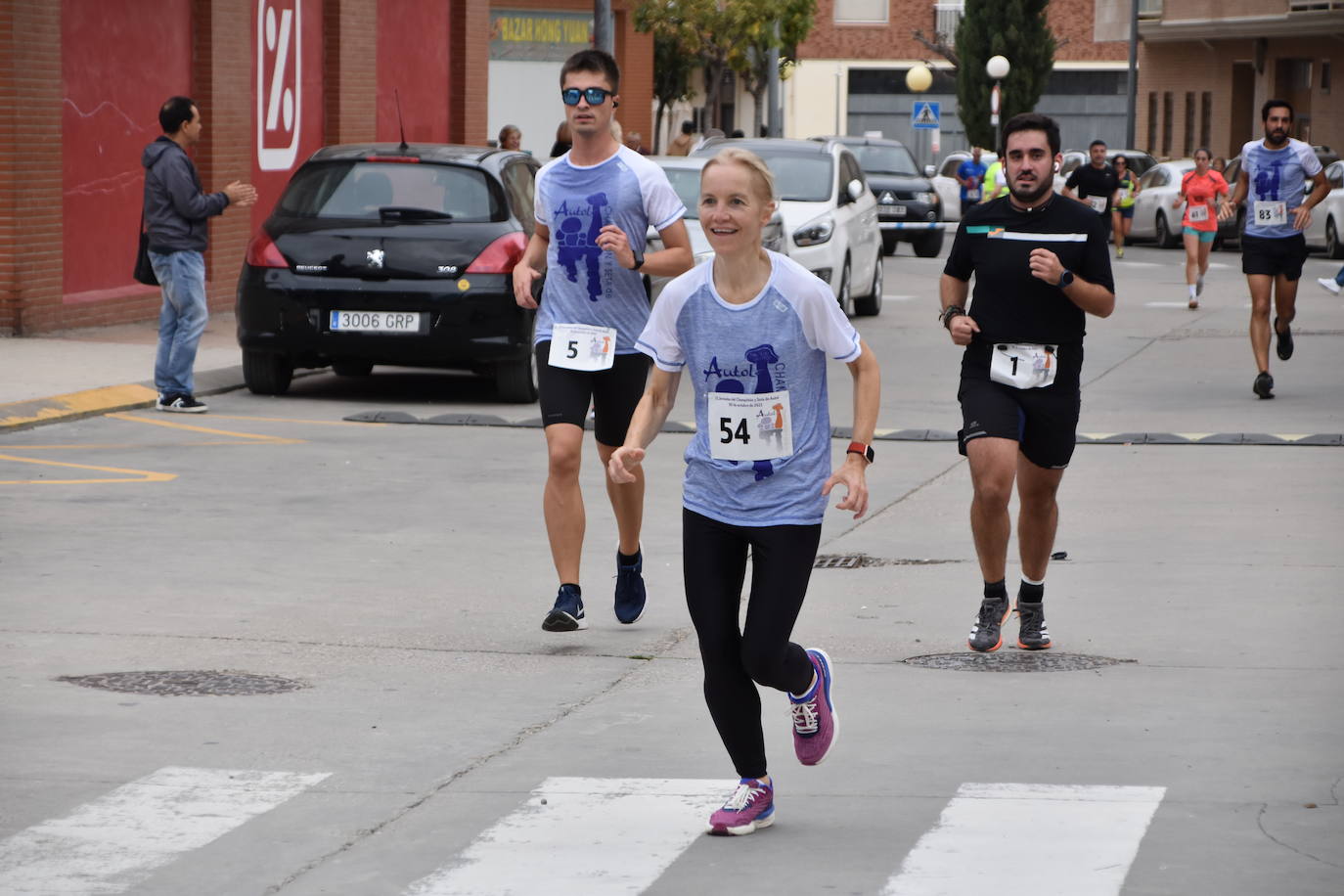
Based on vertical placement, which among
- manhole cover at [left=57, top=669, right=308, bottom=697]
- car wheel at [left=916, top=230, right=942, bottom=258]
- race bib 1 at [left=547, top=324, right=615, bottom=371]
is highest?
race bib 1 at [left=547, top=324, right=615, bottom=371]

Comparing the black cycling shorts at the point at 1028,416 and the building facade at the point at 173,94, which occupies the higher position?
the building facade at the point at 173,94

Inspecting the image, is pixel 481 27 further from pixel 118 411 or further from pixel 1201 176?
pixel 118 411

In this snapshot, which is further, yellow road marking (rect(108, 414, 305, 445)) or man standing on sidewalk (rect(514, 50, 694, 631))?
yellow road marking (rect(108, 414, 305, 445))

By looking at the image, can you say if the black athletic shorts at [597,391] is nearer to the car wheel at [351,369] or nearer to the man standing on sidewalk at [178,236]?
the man standing on sidewalk at [178,236]

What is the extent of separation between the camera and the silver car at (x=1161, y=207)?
131ft

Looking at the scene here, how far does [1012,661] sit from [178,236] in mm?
8242

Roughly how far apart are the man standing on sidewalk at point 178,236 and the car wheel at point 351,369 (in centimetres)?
129

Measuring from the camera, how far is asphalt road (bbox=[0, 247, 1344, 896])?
17.8ft

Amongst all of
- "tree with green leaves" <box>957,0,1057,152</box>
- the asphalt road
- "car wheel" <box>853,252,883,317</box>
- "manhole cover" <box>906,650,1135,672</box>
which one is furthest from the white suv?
"tree with green leaves" <box>957,0,1057,152</box>

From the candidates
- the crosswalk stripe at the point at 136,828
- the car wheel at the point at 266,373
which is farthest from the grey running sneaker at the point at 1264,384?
the crosswalk stripe at the point at 136,828

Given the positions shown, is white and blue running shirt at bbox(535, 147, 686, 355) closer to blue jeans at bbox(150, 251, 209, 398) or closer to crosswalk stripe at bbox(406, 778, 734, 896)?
crosswalk stripe at bbox(406, 778, 734, 896)

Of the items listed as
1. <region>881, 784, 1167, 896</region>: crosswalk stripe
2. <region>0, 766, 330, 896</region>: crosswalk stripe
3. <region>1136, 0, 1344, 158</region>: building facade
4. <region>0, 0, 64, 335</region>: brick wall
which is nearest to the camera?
<region>881, 784, 1167, 896</region>: crosswalk stripe

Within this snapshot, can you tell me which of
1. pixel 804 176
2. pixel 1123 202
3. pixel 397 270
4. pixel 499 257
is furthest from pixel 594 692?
pixel 1123 202

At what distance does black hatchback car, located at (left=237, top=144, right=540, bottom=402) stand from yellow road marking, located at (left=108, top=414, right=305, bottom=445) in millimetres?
1179
